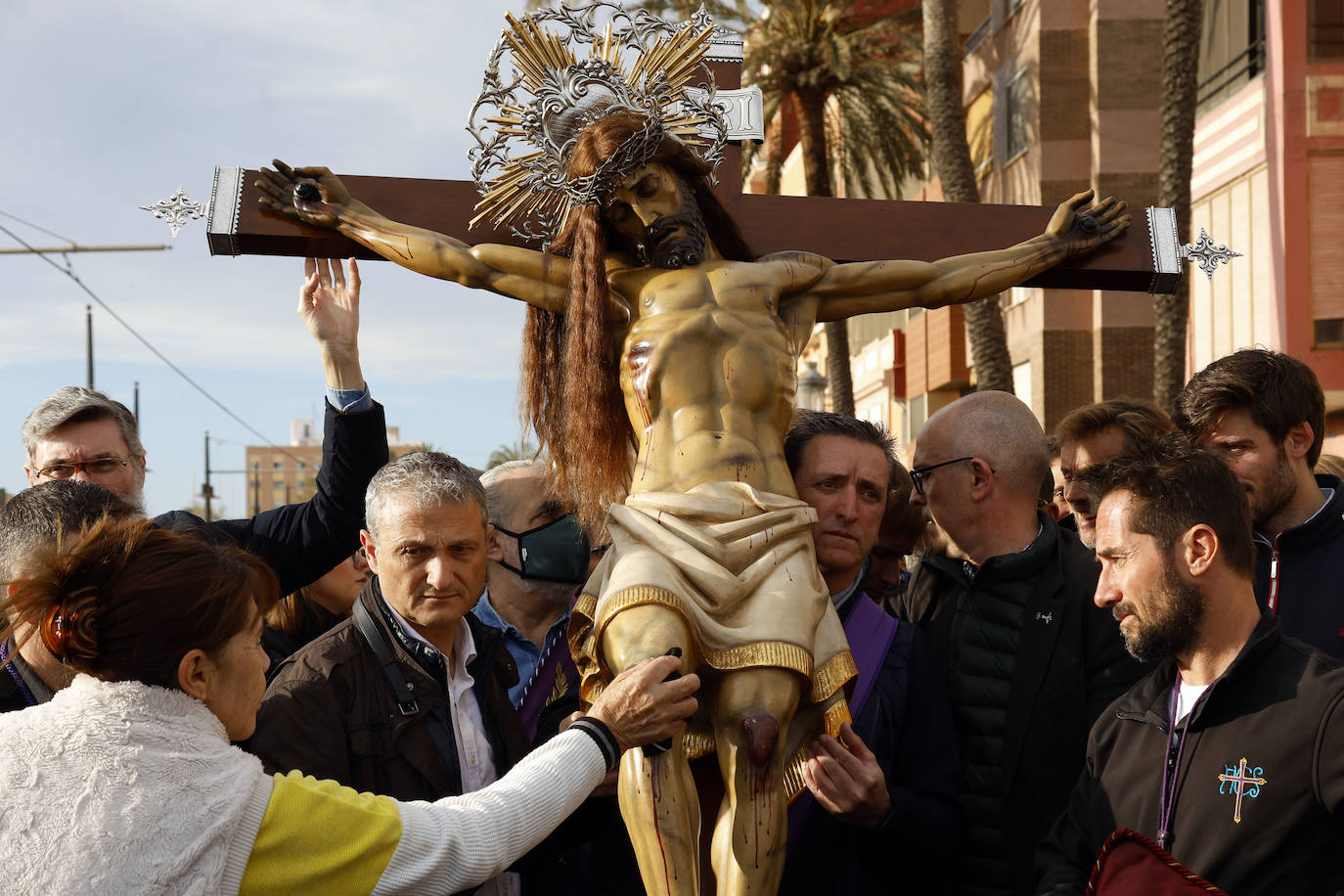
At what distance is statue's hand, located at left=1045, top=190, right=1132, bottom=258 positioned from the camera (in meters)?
4.67

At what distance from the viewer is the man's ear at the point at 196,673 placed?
8.56ft

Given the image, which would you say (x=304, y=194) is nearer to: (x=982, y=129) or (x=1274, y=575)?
(x=1274, y=575)

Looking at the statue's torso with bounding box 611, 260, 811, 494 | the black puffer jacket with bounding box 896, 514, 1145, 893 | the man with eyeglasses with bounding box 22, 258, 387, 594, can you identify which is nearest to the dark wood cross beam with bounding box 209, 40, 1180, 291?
the man with eyeglasses with bounding box 22, 258, 387, 594

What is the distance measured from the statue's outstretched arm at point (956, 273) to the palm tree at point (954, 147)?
9.97 meters

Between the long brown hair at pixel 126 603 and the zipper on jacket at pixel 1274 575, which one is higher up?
the long brown hair at pixel 126 603

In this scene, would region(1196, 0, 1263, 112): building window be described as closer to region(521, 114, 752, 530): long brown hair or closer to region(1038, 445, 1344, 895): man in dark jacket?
region(521, 114, 752, 530): long brown hair

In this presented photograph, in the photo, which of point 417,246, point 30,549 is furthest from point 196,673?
point 417,246

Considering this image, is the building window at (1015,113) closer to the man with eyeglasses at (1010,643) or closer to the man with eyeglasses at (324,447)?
the man with eyeglasses at (1010,643)

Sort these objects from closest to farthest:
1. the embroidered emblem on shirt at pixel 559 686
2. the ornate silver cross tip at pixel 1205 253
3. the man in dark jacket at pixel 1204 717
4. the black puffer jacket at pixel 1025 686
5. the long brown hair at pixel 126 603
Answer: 1. the long brown hair at pixel 126 603
2. the man in dark jacket at pixel 1204 717
3. the black puffer jacket at pixel 1025 686
4. the embroidered emblem on shirt at pixel 559 686
5. the ornate silver cross tip at pixel 1205 253

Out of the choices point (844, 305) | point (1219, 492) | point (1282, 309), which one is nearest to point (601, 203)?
point (844, 305)

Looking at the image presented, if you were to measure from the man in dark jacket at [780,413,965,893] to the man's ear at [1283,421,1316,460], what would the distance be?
124 centimetres

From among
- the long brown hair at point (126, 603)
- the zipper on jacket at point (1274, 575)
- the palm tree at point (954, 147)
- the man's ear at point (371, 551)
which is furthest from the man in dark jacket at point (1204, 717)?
the palm tree at point (954, 147)

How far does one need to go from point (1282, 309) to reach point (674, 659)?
13656mm

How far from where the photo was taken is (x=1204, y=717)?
3225mm
